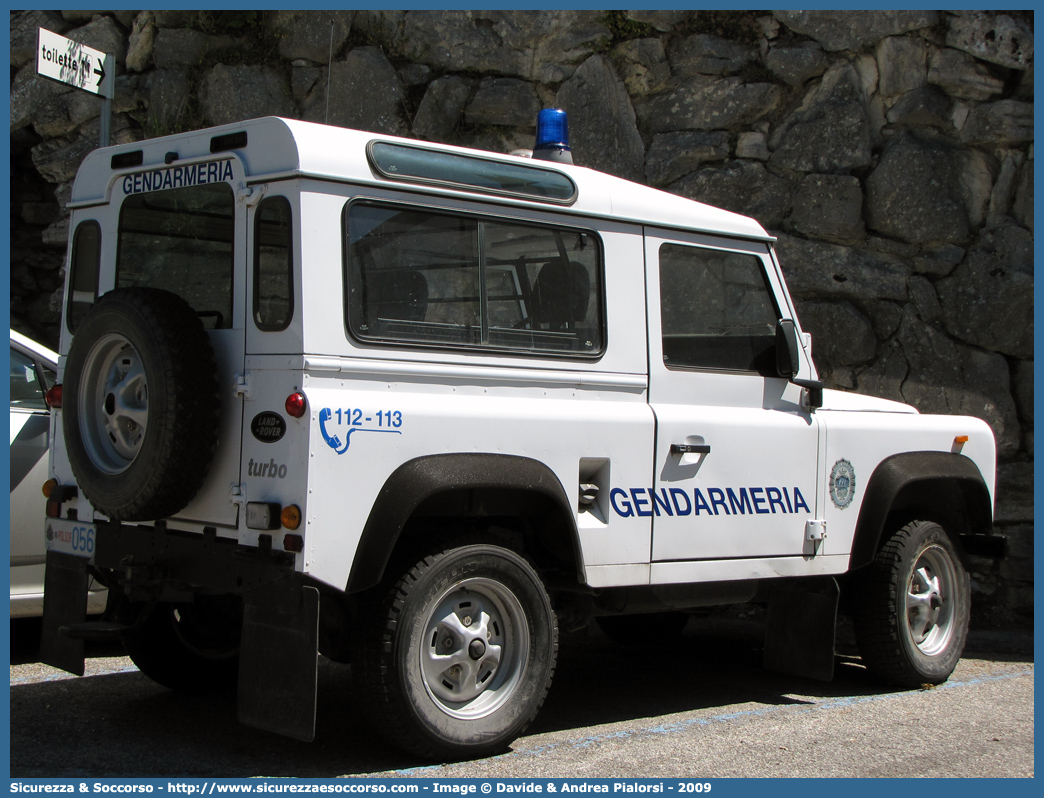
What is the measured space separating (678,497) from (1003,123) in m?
5.89

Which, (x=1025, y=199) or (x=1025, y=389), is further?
(x=1025, y=199)

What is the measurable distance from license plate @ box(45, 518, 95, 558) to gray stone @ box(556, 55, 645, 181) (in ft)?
19.6

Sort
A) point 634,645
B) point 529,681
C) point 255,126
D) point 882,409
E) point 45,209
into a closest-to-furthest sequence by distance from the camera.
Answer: point 255,126 < point 529,681 < point 882,409 < point 634,645 < point 45,209

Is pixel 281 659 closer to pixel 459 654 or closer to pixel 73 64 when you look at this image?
pixel 459 654

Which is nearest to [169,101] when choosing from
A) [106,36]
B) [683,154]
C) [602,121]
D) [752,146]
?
[106,36]

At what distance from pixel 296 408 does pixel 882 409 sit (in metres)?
3.57

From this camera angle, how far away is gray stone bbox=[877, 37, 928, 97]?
9258 millimetres

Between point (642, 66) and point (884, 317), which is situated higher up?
point (642, 66)

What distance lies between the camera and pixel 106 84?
23.0ft

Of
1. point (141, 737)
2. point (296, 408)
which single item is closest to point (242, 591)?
point (296, 408)

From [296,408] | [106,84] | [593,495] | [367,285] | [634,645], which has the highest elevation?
[106,84]

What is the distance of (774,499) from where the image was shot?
5.49 m

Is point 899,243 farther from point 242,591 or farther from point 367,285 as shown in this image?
point 242,591

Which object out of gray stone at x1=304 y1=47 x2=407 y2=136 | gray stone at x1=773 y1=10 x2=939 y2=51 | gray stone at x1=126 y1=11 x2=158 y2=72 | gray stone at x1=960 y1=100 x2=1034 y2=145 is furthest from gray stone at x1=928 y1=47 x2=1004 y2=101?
gray stone at x1=126 y1=11 x2=158 y2=72
